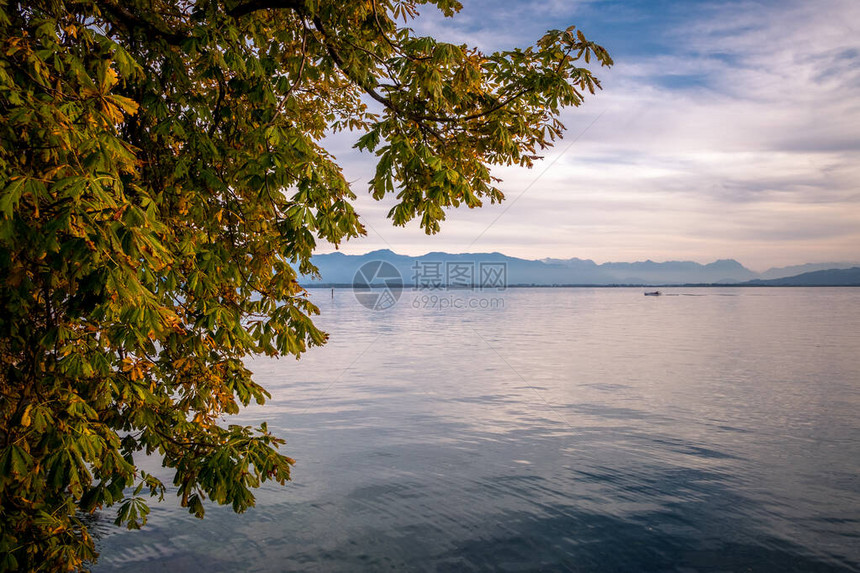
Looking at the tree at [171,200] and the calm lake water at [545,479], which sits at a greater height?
the tree at [171,200]

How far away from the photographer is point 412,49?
660 centimetres

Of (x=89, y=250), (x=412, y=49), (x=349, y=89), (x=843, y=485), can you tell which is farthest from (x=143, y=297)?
(x=843, y=485)

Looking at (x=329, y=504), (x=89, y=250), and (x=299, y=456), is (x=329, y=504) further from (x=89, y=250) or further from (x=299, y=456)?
(x=89, y=250)

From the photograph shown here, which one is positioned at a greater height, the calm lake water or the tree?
the tree

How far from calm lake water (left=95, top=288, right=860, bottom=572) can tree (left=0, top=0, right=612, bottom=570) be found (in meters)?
4.00

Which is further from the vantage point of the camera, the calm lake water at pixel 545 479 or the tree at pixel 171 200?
the calm lake water at pixel 545 479

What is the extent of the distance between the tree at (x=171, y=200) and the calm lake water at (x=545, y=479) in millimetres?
4004

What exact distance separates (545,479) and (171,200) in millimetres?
10088

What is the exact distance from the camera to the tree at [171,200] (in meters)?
4.33

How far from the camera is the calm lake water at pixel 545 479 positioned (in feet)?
30.7

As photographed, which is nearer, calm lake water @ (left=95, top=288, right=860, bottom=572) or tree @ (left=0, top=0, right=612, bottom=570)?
tree @ (left=0, top=0, right=612, bottom=570)

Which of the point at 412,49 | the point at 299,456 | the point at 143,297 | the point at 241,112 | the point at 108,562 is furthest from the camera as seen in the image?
the point at 299,456

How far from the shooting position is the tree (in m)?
4.33

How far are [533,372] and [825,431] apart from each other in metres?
13.7
